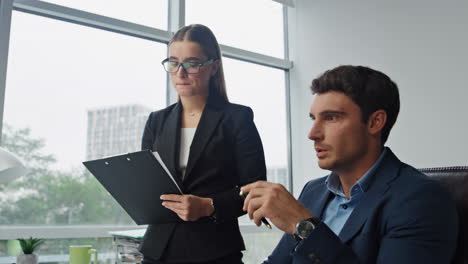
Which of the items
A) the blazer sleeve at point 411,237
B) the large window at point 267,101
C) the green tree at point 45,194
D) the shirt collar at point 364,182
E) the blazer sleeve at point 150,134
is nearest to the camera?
the blazer sleeve at point 411,237

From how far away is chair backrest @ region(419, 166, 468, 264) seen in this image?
0.99 metres

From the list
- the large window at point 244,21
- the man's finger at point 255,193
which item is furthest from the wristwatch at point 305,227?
the large window at point 244,21

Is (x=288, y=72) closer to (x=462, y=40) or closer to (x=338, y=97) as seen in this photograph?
(x=462, y=40)

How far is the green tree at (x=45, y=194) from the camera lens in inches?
99.4

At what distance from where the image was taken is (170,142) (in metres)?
→ 1.40

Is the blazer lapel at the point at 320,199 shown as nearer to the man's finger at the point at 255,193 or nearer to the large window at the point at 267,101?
the man's finger at the point at 255,193

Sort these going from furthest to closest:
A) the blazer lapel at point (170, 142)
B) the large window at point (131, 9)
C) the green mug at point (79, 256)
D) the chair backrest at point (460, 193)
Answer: the large window at point (131, 9)
the green mug at point (79, 256)
the blazer lapel at point (170, 142)
the chair backrest at point (460, 193)

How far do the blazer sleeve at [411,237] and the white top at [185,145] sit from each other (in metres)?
0.57

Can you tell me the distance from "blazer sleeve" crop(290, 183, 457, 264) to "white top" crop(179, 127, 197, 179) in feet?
1.88

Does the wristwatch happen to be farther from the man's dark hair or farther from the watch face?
the man's dark hair

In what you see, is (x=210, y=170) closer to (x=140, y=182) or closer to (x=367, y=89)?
(x=140, y=182)

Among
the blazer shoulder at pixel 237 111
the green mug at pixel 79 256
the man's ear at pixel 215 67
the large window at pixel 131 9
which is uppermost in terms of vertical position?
the large window at pixel 131 9

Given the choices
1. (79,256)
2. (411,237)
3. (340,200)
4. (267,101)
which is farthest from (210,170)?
(267,101)

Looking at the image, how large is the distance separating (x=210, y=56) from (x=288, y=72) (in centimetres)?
285
